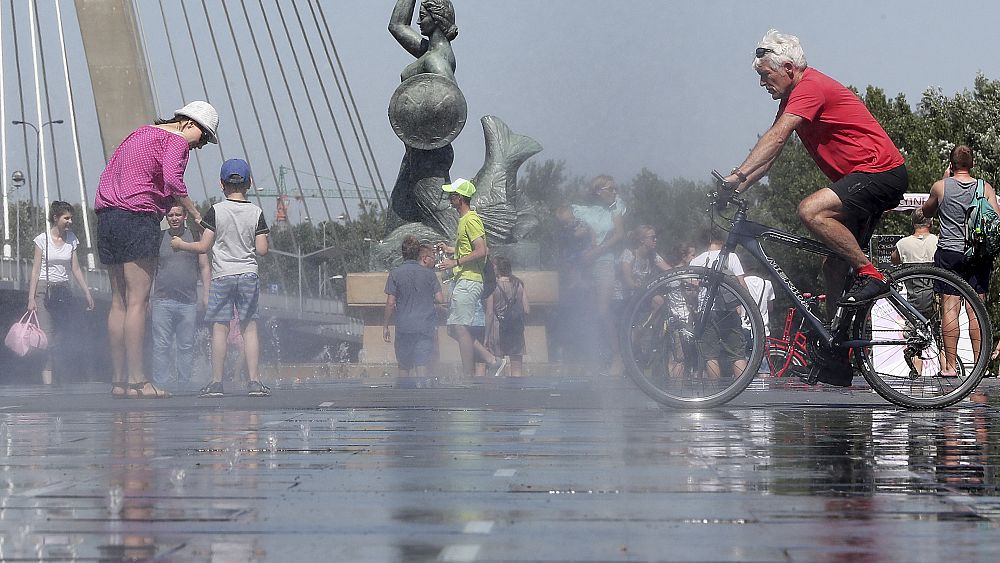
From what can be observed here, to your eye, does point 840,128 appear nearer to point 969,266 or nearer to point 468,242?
point 969,266

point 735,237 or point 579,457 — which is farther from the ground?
point 735,237

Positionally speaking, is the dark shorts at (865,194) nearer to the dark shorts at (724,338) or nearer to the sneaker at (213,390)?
the dark shorts at (724,338)

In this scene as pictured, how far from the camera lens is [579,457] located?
5.48 metres

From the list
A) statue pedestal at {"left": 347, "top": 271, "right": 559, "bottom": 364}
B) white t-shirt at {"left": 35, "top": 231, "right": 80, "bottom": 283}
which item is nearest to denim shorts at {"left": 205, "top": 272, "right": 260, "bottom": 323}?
white t-shirt at {"left": 35, "top": 231, "right": 80, "bottom": 283}

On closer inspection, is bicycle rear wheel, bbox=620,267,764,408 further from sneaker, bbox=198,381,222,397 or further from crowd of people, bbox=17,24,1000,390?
sneaker, bbox=198,381,222,397

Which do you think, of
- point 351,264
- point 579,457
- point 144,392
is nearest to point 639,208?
point 144,392

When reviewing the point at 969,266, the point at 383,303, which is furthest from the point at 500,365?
the point at 969,266

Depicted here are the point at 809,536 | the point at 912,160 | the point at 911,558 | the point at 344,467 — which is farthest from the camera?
the point at 912,160

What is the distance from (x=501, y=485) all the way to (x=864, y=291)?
396cm

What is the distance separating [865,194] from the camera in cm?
800

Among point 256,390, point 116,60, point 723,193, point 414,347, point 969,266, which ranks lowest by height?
point 414,347

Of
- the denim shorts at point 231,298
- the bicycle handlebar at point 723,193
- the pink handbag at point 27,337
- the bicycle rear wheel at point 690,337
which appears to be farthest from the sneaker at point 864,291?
the pink handbag at point 27,337

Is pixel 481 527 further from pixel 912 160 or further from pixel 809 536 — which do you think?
pixel 912 160

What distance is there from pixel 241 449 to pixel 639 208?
1042cm
